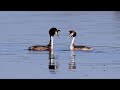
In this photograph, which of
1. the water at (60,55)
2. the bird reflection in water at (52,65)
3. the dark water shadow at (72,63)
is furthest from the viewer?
the dark water shadow at (72,63)

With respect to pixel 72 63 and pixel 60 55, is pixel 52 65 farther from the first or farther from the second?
pixel 60 55

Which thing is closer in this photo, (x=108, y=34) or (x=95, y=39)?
(x=95, y=39)

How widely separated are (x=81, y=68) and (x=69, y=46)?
23.4 feet

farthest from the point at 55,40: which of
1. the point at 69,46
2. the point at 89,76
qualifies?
the point at 89,76

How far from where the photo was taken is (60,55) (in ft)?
94.7

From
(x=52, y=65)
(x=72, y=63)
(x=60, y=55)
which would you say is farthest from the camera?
(x=60, y=55)

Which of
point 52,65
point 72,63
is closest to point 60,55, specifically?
point 72,63

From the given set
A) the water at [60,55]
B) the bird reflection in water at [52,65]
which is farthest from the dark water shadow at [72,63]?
the bird reflection in water at [52,65]

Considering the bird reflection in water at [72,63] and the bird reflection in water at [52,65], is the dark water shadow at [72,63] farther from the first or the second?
the bird reflection in water at [52,65]

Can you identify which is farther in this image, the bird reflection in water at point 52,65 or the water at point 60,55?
the bird reflection in water at point 52,65

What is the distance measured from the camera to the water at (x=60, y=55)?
2369 centimetres

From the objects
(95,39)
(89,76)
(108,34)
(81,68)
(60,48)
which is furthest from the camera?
(108,34)
